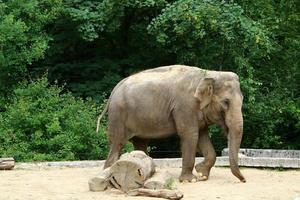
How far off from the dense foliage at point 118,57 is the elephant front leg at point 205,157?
468 centimetres

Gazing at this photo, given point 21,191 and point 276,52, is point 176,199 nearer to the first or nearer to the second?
point 21,191

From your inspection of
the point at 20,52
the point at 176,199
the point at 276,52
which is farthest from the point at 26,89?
the point at 176,199

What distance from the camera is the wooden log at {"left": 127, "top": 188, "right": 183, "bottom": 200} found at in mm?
9859

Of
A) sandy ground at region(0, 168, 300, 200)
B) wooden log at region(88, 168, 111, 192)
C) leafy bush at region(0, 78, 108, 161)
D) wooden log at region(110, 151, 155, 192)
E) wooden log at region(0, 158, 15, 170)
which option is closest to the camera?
sandy ground at region(0, 168, 300, 200)

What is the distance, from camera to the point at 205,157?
12.6 meters

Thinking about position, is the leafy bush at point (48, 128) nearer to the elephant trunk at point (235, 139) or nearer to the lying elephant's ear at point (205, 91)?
the lying elephant's ear at point (205, 91)

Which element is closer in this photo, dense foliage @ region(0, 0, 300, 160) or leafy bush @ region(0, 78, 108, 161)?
leafy bush @ region(0, 78, 108, 161)

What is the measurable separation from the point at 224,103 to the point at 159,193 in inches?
105

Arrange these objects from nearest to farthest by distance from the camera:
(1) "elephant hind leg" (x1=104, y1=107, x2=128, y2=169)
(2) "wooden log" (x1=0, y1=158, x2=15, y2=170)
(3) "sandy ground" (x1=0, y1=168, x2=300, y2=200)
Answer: (3) "sandy ground" (x1=0, y1=168, x2=300, y2=200) < (1) "elephant hind leg" (x1=104, y1=107, x2=128, y2=169) < (2) "wooden log" (x1=0, y1=158, x2=15, y2=170)

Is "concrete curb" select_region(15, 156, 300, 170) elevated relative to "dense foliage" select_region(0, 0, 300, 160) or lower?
lower

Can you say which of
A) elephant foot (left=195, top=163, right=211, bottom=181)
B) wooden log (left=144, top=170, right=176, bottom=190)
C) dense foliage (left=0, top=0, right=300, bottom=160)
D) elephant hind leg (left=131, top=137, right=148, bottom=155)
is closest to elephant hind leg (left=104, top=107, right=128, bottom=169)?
elephant hind leg (left=131, top=137, right=148, bottom=155)

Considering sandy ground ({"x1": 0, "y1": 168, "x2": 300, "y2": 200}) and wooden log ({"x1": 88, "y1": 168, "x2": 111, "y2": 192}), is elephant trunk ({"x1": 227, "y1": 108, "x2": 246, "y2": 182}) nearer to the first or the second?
sandy ground ({"x1": 0, "y1": 168, "x2": 300, "y2": 200})

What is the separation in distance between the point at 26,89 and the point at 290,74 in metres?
7.98

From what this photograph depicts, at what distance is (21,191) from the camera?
1066 cm
